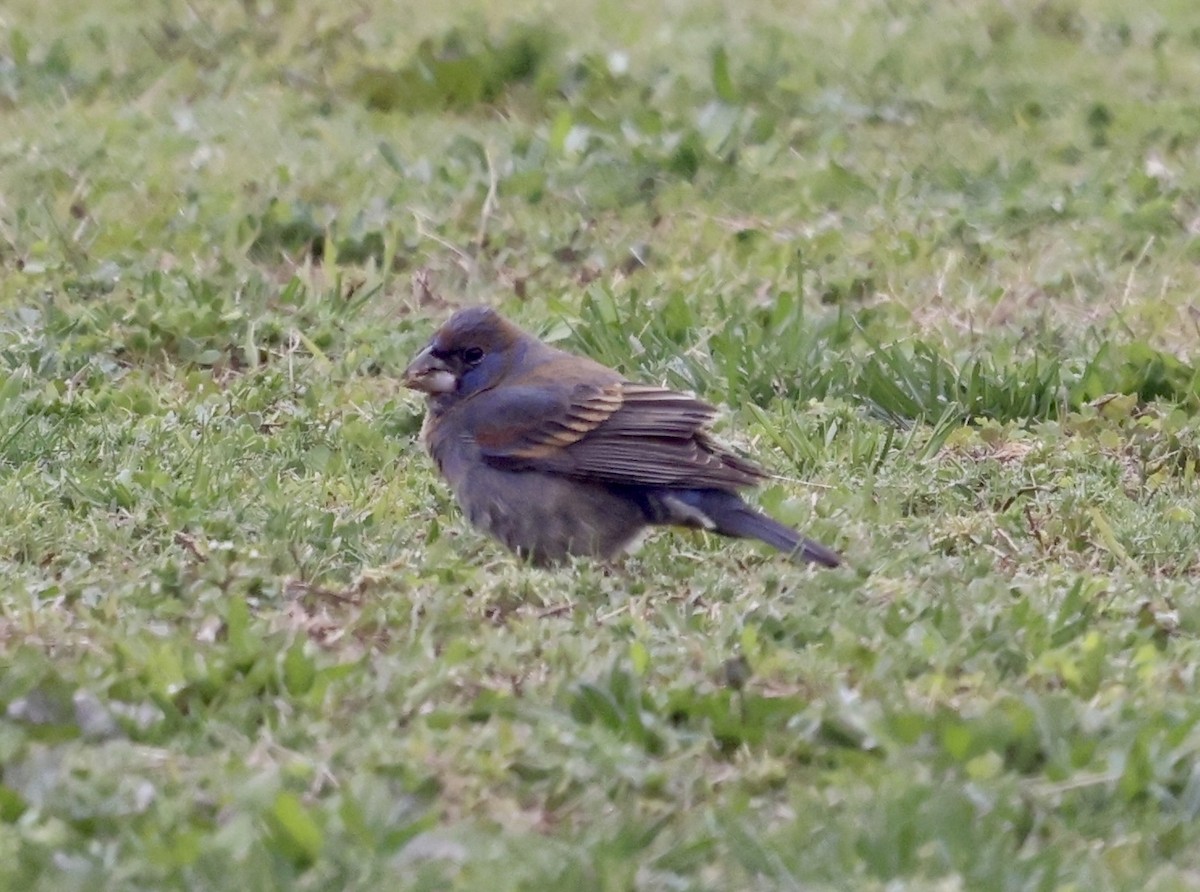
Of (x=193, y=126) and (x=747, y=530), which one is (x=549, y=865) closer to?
(x=747, y=530)

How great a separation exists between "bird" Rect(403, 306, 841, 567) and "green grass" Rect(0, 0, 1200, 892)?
14 cm

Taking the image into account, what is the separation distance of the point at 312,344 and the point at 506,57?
3.19 meters

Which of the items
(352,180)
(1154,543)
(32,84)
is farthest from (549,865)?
(32,84)

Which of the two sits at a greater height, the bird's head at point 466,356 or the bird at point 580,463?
the bird's head at point 466,356

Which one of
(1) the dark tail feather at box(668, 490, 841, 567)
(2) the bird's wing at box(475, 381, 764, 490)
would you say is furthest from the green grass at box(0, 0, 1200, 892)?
(2) the bird's wing at box(475, 381, 764, 490)

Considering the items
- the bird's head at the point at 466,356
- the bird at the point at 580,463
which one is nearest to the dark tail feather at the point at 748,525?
the bird at the point at 580,463

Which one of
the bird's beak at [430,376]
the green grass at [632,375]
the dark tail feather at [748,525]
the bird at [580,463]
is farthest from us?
the bird's beak at [430,376]

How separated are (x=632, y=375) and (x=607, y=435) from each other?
3.86ft

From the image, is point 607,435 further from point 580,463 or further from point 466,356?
point 466,356

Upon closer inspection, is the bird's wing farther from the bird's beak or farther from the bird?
the bird's beak

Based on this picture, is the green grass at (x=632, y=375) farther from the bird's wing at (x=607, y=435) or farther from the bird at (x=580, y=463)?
the bird's wing at (x=607, y=435)

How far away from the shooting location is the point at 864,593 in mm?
5297

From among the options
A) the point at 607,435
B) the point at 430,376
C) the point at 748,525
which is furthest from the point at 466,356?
the point at 748,525

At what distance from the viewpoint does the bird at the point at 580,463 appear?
583 cm
